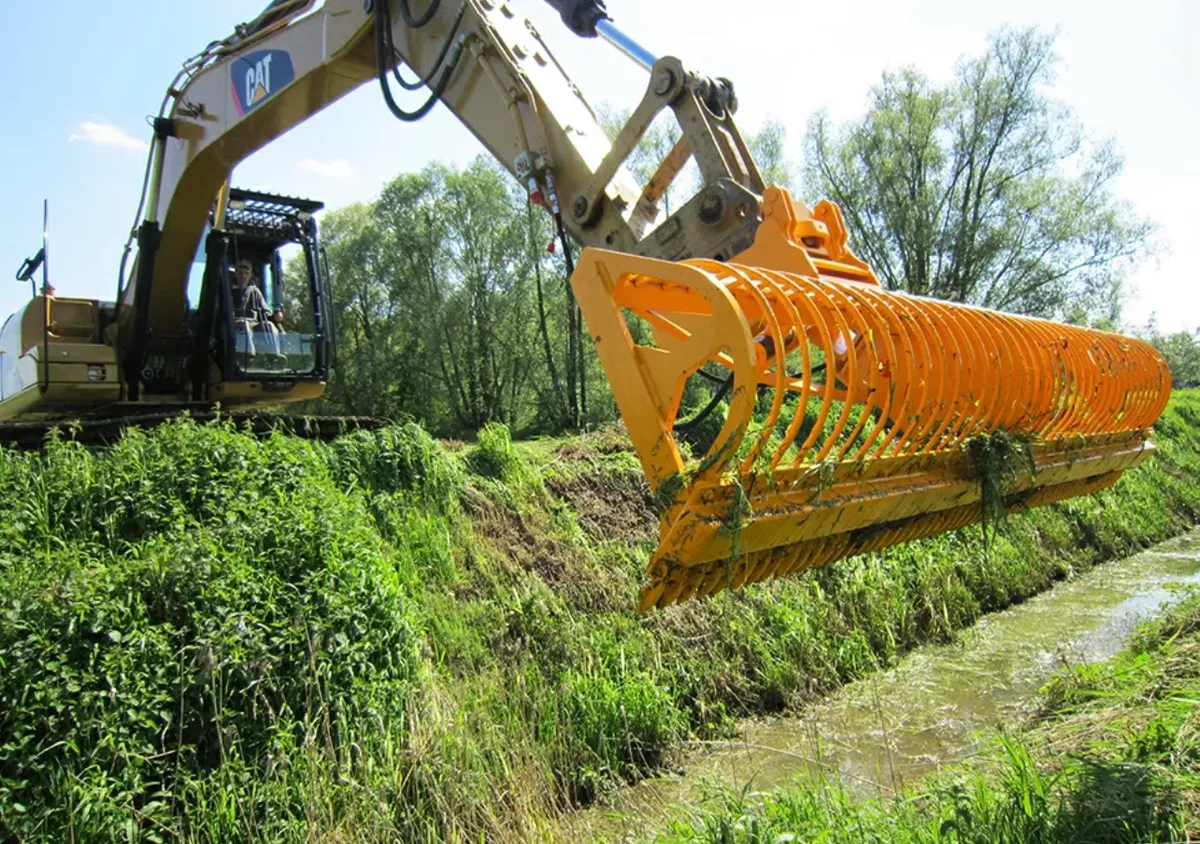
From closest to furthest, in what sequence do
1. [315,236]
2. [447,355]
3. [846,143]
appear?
[315,236] < [846,143] < [447,355]

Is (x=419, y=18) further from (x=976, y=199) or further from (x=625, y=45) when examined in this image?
(x=976, y=199)

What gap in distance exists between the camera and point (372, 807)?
4.05m

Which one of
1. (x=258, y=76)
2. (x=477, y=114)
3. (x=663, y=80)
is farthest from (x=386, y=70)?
(x=663, y=80)

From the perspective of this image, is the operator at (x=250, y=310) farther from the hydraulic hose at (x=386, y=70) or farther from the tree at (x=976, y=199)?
the tree at (x=976, y=199)

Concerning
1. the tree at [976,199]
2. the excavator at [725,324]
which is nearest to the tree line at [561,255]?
the tree at [976,199]

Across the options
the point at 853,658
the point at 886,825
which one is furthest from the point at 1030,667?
the point at 886,825

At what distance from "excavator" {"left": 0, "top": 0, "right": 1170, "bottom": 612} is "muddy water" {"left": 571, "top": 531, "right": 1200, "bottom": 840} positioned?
4.53ft

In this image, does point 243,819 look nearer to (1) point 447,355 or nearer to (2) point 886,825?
(2) point 886,825

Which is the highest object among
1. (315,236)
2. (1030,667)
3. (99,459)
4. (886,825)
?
(315,236)

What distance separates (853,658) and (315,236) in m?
6.31

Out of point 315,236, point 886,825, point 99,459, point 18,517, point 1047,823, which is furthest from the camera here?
point 315,236

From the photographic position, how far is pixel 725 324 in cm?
294

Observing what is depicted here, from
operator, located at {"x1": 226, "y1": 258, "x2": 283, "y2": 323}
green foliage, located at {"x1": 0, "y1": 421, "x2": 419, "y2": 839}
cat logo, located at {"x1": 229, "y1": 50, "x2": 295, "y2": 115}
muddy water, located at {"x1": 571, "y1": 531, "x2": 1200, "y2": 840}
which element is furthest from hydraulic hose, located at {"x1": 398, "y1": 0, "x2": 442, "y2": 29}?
muddy water, located at {"x1": 571, "y1": 531, "x2": 1200, "y2": 840}

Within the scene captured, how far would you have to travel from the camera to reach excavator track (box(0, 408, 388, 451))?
259 inches
